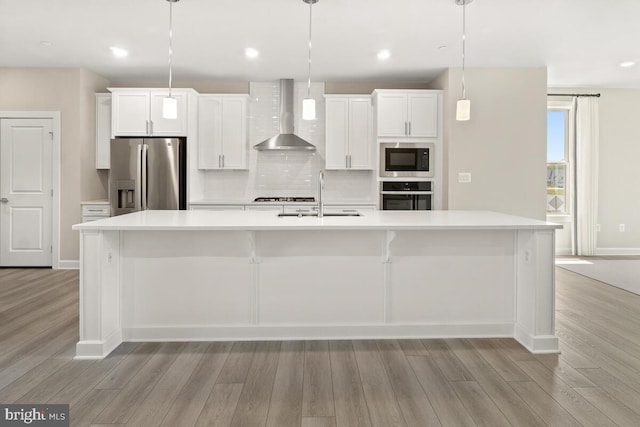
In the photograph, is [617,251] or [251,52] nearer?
[251,52]

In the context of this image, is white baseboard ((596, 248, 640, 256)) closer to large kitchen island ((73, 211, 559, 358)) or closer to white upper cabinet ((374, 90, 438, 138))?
white upper cabinet ((374, 90, 438, 138))

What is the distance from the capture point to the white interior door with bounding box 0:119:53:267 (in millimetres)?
5789

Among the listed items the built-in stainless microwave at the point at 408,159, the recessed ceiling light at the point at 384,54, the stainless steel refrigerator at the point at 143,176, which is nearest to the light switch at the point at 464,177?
the built-in stainless microwave at the point at 408,159

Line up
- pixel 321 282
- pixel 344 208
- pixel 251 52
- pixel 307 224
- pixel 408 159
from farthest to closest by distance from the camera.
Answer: pixel 344 208 < pixel 408 159 < pixel 251 52 < pixel 321 282 < pixel 307 224

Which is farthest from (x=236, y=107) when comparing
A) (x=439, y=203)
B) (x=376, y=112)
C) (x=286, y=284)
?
(x=286, y=284)

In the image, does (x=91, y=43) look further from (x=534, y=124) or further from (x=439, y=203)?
(x=534, y=124)

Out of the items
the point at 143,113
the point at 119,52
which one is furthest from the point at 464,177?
the point at 119,52

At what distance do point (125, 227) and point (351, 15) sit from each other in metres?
2.58

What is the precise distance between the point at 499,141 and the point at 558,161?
2235 millimetres

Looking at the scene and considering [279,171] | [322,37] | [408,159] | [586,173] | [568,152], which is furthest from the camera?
[568,152]

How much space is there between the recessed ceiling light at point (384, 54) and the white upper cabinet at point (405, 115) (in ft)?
1.92

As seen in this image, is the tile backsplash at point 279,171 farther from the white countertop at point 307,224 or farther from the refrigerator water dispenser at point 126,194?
the white countertop at point 307,224

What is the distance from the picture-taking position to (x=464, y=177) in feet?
18.2

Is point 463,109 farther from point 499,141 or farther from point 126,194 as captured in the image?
point 126,194
